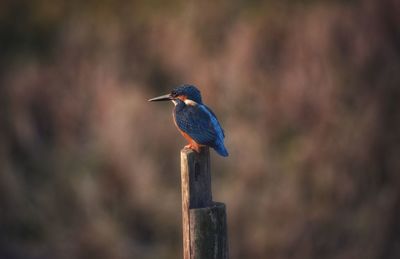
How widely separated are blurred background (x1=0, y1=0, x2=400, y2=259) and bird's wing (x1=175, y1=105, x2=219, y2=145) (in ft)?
10.2

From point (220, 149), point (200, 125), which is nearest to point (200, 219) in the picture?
point (220, 149)

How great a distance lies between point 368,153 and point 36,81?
4.29 meters

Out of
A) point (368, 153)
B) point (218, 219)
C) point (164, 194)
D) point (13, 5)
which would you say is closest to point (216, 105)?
point (164, 194)

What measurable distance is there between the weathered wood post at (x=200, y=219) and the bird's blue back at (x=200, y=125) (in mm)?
589

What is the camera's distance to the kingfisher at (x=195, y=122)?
499 cm

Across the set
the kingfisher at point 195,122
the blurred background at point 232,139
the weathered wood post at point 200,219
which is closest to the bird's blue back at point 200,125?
the kingfisher at point 195,122

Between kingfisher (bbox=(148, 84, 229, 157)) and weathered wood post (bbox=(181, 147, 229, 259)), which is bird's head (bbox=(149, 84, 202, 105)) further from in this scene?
weathered wood post (bbox=(181, 147, 229, 259))

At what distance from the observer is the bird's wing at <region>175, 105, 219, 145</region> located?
5.01 m

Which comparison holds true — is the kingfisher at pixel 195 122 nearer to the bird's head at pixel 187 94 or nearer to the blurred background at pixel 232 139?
the bird's head at pixel 187 94

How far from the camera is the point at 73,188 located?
914cm

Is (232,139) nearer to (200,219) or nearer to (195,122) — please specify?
(195,122)

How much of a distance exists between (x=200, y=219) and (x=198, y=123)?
110cm

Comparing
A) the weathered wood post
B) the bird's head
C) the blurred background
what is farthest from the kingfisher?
the blurred background

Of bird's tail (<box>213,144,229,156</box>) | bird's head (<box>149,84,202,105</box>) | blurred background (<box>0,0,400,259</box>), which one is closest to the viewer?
bird's tail (<box>213,144,229,156</box>)
